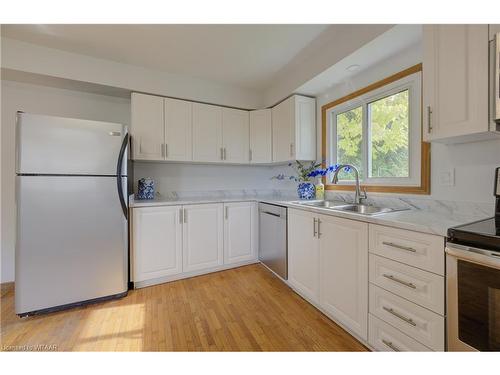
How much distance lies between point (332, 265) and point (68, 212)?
2.26 metres

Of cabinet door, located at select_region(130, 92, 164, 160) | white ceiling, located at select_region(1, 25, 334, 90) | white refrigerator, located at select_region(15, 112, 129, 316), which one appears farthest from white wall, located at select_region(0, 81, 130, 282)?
white refrigerator, located at select_region(15, 112, 129, 316)

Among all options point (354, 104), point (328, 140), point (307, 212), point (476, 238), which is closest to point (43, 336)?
point (307, 212)

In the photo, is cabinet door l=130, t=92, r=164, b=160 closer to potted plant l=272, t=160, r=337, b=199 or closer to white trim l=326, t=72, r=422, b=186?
potted plant l=272, t=160, r=337, b=199

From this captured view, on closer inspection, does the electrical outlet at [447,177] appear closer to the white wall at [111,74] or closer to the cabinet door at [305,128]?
the cabinet door at [305,128]

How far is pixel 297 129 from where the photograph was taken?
262cm

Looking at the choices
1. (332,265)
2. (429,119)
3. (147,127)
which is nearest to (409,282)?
(332,265)

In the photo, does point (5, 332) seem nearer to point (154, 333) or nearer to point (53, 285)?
point (53, 285)

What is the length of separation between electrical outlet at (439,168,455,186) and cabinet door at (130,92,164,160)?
2.70 m

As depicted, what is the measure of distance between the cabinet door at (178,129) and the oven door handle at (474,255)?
2565mm

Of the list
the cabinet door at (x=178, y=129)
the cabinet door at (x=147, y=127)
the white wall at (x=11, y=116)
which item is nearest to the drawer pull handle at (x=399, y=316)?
the cabinet door at (x=178, y=129)

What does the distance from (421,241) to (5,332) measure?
2.86m

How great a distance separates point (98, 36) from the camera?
1936 mm

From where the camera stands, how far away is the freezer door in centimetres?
171

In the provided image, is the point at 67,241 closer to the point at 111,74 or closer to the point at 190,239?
the point at 190,239
